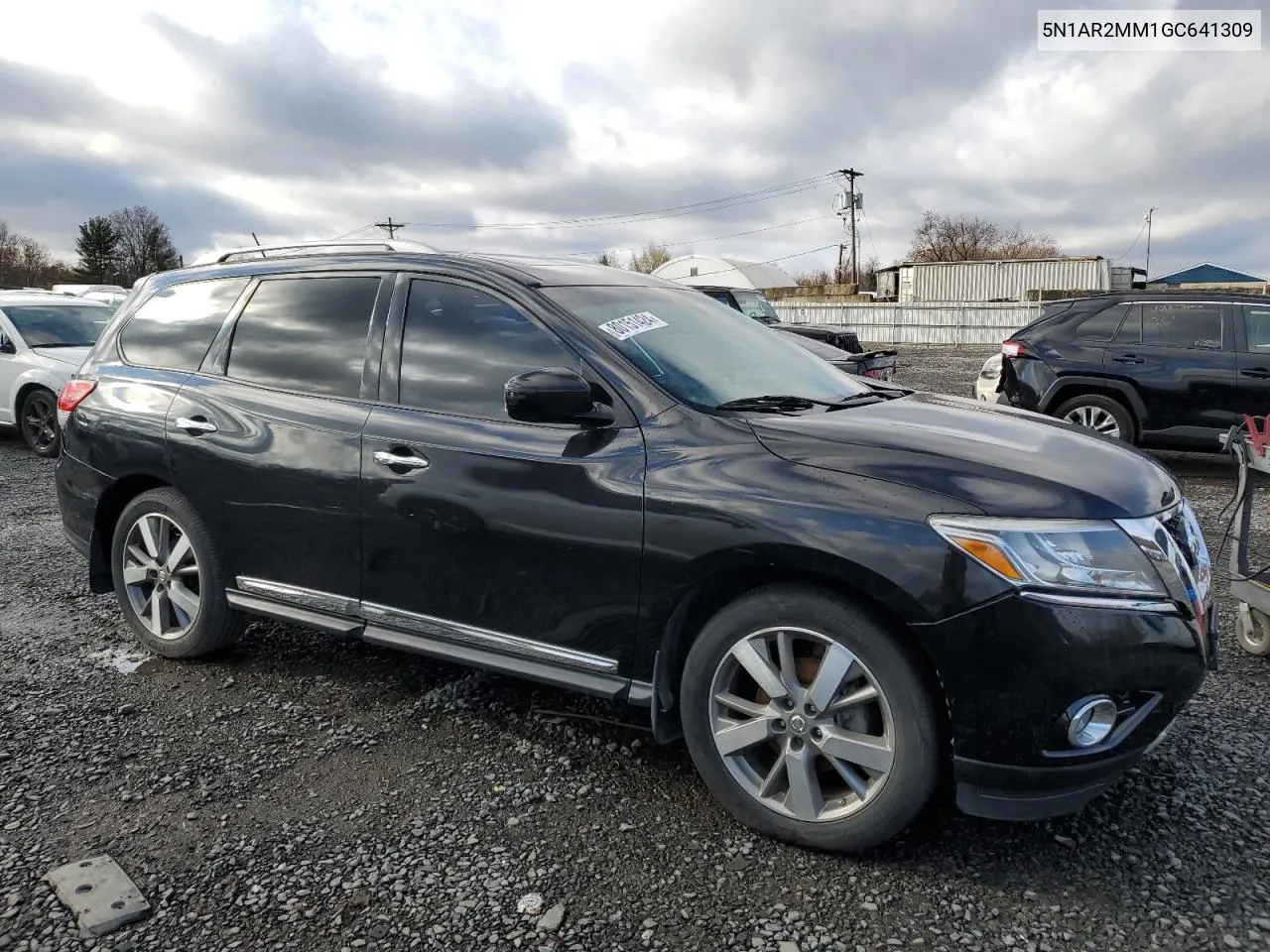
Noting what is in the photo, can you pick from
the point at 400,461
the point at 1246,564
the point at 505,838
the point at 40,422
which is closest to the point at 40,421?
the point at 40,422

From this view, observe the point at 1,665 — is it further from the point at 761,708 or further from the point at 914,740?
the point at 914,740

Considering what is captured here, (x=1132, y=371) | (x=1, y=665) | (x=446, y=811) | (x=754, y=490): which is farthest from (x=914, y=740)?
(x=1132, y=371)

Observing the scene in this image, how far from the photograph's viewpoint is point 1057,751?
2.45m

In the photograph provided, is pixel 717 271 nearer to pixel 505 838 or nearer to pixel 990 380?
pixel 990 380

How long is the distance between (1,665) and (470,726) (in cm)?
225

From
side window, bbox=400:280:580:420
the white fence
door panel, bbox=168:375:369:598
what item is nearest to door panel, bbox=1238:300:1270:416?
side window, bbox=400:280:580:420

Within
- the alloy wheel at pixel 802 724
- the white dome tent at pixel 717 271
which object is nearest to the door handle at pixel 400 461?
the alloy wheel at pixel 802 724

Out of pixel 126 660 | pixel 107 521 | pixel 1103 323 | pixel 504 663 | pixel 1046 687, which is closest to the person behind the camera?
pixel 1046 687

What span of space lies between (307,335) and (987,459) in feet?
8.48

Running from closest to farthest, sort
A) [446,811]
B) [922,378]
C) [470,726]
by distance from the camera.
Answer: [446,811], [470,726], [922,378]

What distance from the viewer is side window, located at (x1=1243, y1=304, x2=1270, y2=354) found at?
8.41 m

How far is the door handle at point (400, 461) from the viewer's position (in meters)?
3.26

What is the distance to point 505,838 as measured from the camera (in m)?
2.80

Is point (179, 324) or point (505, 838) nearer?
point (505, 838)
